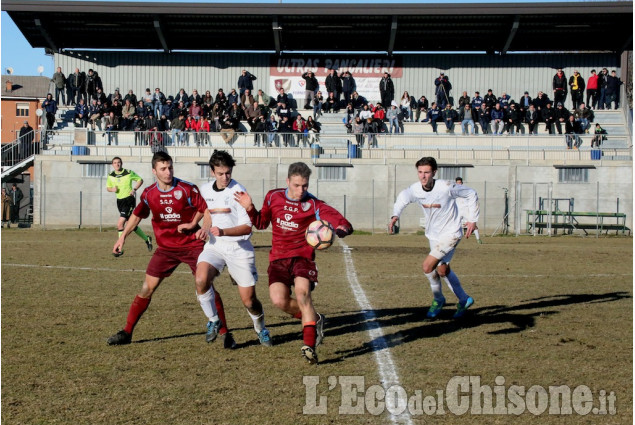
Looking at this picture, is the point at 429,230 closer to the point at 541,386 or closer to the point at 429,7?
the point at 541,386

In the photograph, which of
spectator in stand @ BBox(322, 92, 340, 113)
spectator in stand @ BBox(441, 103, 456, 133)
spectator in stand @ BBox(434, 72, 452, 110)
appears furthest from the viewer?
spectator in stand @ BBox(434, 72, 452, 110)

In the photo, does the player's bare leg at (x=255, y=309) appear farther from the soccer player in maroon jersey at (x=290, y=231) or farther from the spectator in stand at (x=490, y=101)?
the spectator in stand at (x=490, y=101)

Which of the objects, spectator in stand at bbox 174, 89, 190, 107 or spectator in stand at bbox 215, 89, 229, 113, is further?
spectator in stand at bbox 174, 89, 190, 107

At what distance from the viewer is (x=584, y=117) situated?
117 ft

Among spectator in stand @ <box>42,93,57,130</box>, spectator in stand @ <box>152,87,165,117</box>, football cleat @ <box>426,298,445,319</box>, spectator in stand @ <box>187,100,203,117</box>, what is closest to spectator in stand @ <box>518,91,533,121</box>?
spectator in stand @ <box>187,100,203,117</box>

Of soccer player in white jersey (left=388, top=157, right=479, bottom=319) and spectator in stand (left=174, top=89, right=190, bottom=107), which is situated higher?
spectator in stand (left=174, top=89, right=190, bottom=107)

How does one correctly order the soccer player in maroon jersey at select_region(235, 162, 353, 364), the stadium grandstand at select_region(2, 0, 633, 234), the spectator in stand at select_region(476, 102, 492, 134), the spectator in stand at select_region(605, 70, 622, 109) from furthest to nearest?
the spectator in stand at select_region(605, 70, 622, 109)
the spectator in stand at select_region(476, 102, 492, 134)
the stadium grandstand at select_region(2, 0, 633, 234)
the soccer player in maroon jersey at select_region(235, 162, 353, 364)

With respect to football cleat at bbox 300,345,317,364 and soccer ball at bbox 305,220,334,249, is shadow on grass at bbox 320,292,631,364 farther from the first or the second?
soccer ball at bbox 305,220,334,249

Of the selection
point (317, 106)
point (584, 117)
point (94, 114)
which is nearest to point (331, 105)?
point (317, 106)

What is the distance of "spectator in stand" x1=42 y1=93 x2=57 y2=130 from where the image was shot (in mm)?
35531

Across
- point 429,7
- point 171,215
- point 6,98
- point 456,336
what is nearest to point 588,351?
point 456,336

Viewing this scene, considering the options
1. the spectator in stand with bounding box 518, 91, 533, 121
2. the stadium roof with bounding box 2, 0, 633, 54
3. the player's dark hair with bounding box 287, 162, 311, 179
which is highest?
the stadium roof with bounding box 2, 0, 633, 54

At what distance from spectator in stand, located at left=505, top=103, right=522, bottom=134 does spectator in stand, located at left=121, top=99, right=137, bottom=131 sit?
16.4m

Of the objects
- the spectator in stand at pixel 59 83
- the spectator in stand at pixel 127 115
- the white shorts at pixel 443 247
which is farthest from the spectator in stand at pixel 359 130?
the white shorts at pixel 443 247
